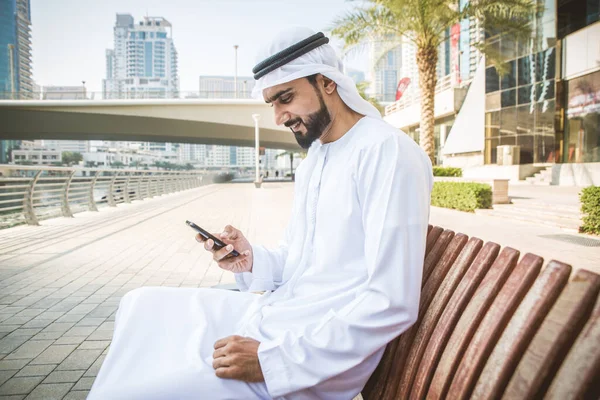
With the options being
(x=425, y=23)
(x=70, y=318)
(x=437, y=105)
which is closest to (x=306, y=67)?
(x=70, y=318)

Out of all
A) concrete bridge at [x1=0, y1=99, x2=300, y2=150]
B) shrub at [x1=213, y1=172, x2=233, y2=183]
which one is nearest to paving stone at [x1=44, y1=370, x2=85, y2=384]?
concrete bridge at [x1=0, y1=99, x2=300, y2=150]

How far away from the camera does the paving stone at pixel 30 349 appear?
3.15 m

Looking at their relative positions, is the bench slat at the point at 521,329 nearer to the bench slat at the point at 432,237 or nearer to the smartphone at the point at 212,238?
the bench slat at the point at 432,237

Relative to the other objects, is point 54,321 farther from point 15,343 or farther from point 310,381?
point 310,381

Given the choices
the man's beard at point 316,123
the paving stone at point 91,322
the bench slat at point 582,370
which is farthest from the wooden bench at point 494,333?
the paving stone at point 91,322

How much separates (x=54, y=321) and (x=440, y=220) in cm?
908

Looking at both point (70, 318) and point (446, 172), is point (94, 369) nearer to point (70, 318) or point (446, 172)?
Result: point (70, 318)

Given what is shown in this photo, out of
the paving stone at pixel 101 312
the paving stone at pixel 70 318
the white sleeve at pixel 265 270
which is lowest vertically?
the paving stone at pixel 101 312

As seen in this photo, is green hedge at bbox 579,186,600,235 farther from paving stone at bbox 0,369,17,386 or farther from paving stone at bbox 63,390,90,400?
paving stone at bbox 0,369,17,386

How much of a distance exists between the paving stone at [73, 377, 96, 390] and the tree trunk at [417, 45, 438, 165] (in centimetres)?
1452

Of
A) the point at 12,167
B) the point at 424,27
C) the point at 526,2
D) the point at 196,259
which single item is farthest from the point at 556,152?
the point at 12,167

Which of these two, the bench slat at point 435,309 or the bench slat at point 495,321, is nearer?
the bench slat at point 495,321

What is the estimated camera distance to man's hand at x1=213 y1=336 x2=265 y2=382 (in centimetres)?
125

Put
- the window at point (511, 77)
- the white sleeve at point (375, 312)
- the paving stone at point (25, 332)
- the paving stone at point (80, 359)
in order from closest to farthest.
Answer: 1. the white sleeve at point (375, 312)
2. the paving stone at point (80, 359)
3. the paving stone at point (25, 332)
4. the window at point (511, 77)
